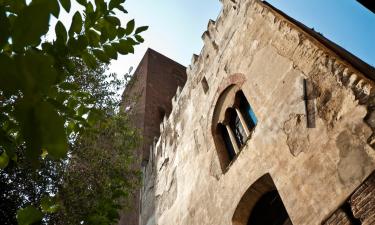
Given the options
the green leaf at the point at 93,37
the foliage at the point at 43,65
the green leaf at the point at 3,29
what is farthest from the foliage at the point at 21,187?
the green leaf at the point at 3,29

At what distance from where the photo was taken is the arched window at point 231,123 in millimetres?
5863

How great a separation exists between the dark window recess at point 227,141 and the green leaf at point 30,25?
574 centimetres

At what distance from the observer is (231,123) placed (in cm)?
646

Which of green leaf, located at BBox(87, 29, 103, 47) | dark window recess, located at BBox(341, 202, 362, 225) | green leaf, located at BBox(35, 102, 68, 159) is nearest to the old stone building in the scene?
dark window recess, located at BBox(341, 202, 362, 225)

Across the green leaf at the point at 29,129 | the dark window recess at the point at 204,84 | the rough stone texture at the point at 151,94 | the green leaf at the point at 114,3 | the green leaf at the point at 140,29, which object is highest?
the rough stone texture at the point at 151,94

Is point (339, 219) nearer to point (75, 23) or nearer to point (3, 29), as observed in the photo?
point (75, 23)

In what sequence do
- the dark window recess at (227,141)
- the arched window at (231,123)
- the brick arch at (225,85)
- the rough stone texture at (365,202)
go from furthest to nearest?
the dark window recess at (227,141), the brick arch at (225,85), the arched window at (231,123), the rough stone texture at (365,202)

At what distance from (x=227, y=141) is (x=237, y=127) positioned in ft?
1.71

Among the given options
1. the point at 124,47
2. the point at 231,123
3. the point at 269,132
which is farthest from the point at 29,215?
the point at 231,123

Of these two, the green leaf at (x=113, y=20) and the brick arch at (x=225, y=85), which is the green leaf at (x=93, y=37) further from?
the brick arch at (x=225, y=85)

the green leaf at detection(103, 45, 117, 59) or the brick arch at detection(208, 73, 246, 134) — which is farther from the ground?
the brick arch at detection(208, 73, 246, 134)

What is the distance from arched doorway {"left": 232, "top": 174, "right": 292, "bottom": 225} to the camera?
5.04 m

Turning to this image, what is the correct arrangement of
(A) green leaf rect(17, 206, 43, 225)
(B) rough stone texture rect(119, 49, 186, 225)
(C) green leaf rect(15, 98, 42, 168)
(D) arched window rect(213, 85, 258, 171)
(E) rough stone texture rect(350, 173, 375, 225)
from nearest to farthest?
(C) green leaf rect(15, 98, 42, 168) → (A) green leaf rect(17, 206, 43, 225) → (E) rough stone texture rect(350, 173, 375, 225) → (D) arched window rect(213, 85, 258, 171) → (B) rough stone texture rect(119, 49, 186, 225)

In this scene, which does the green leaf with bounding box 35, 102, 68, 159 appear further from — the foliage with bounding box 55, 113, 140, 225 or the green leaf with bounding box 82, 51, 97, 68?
the foliage with bounding box 55, 113, 140, 225
